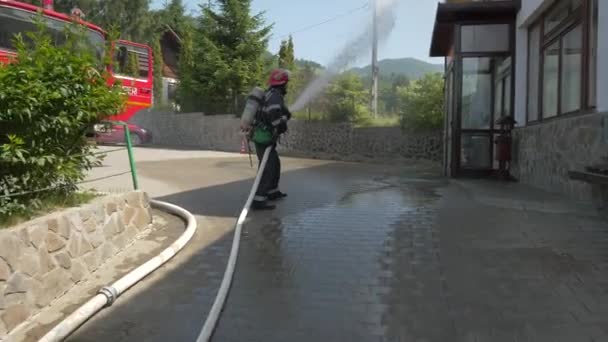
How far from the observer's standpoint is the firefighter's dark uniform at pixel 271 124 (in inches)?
274

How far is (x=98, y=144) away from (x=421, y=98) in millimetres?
14556

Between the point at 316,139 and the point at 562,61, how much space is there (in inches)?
540

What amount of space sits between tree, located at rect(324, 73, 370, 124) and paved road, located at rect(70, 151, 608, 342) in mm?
14241

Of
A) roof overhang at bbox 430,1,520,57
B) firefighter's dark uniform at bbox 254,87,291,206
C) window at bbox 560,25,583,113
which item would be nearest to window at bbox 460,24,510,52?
roof overhang at bbox 430,1,520,57

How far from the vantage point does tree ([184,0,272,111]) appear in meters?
24.3

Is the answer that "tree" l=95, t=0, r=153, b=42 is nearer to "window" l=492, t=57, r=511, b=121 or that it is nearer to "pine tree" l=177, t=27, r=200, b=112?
"pine tree" l=177, t=27, r=200, b=112

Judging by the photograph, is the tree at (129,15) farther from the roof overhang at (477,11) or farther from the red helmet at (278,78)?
the red helmet at (278,78)

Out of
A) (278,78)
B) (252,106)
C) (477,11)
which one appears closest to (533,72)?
(477,11)

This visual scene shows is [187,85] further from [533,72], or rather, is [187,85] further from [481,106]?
[533,72]

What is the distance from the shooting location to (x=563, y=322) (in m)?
3.44

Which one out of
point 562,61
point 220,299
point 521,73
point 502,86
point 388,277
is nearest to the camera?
Result: point 220,299

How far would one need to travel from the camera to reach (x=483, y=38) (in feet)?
36.7

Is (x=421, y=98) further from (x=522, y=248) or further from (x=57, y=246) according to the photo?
(x=57, y=246)

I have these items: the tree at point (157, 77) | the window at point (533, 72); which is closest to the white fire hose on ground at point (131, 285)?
the window at point (533, 72)
